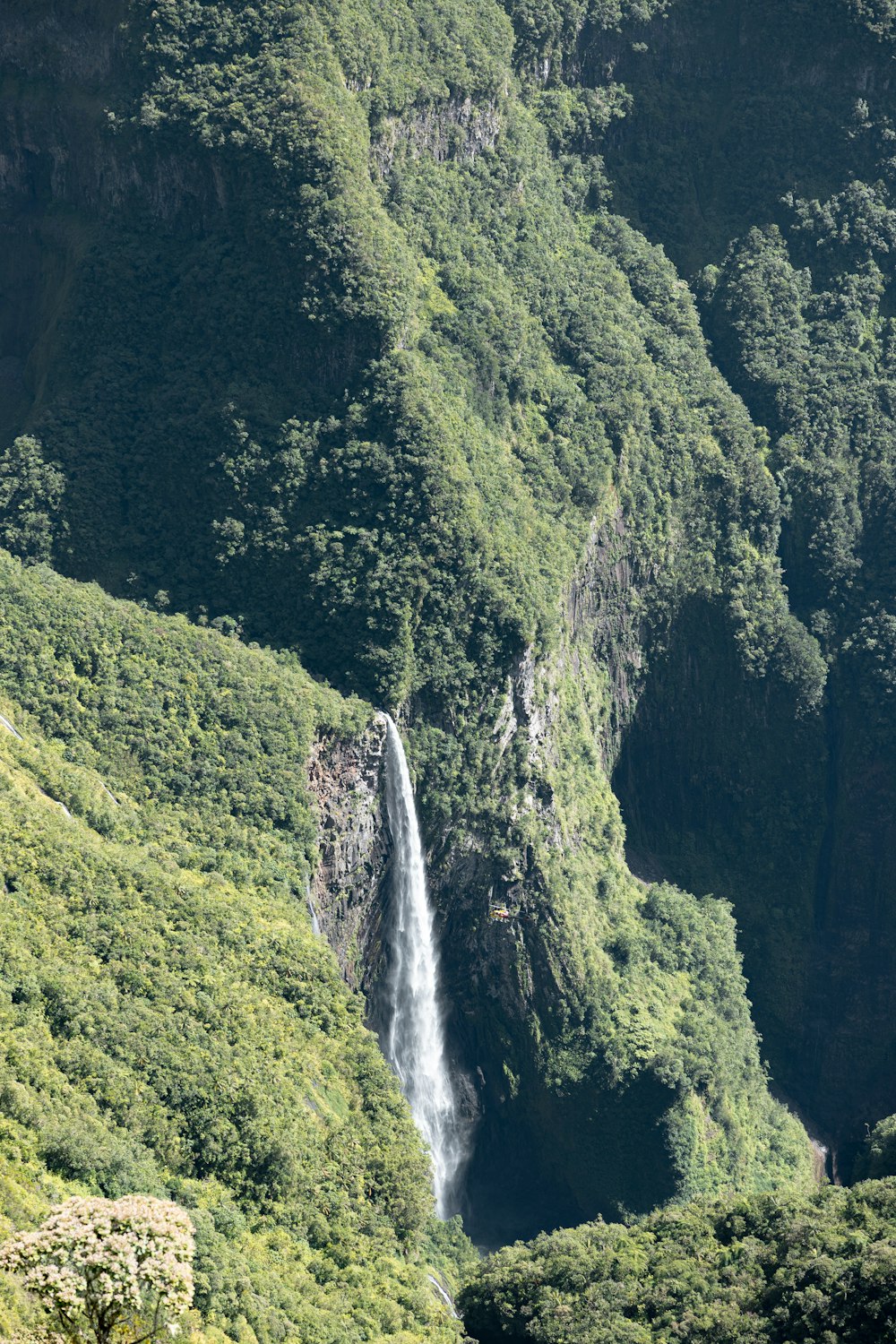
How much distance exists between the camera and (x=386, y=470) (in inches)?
1722

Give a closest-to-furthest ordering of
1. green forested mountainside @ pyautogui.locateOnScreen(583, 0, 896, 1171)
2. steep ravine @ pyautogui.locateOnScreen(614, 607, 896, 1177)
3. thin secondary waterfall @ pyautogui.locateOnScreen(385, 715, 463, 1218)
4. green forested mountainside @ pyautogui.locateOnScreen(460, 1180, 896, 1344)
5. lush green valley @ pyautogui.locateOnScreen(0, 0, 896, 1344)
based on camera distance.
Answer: green forested mountainside @ pyautogui.locateOnScreen(460, 1180, 896, 1344) → lush green valley @ pyautogui.locateOnScreen(0, 0, 896, 1344) → thin secondary waterfall @ pyautogui.locateOnScreen(385, 715, 463, 1218) → steep ravine @ pyautogui.locateOnScreen(614, 607, 896, 1177) → green forested mountainside @ pyautogui.locateOnScreen(583, 0, 896, 1171)

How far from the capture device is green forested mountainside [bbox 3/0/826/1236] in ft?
143

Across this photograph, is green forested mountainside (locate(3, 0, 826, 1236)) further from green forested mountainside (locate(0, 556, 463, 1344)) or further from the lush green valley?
green forested mountainside (locate(0, 556, 463, 1344))

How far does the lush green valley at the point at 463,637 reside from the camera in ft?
109

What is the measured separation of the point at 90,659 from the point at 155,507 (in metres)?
5.60

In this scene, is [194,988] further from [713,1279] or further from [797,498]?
[797,498]

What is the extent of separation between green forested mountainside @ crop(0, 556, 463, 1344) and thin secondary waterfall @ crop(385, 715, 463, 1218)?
8.40 ft

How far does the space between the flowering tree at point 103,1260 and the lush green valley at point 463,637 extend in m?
8.35

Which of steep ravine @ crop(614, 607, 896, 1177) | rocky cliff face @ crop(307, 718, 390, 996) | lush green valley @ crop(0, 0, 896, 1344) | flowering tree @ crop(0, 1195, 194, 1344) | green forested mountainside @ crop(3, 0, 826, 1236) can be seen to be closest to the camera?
flowering tree @ crop(0, 1195, 194, 1344)

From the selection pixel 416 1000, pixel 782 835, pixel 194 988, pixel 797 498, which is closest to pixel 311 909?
pixel 416 1000

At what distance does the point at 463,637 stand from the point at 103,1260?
26.7 meters

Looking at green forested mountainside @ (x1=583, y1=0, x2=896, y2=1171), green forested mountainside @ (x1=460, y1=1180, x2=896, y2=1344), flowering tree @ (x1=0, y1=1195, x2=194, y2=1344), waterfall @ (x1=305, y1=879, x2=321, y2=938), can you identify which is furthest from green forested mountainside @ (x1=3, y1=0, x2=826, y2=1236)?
flowering tree @ (x1=0, y1=1195, x2=194, y2=1344)

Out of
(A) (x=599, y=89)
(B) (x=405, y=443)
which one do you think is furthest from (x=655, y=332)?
(B) (x=405, y=443)

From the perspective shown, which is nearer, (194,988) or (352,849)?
(194,988)
